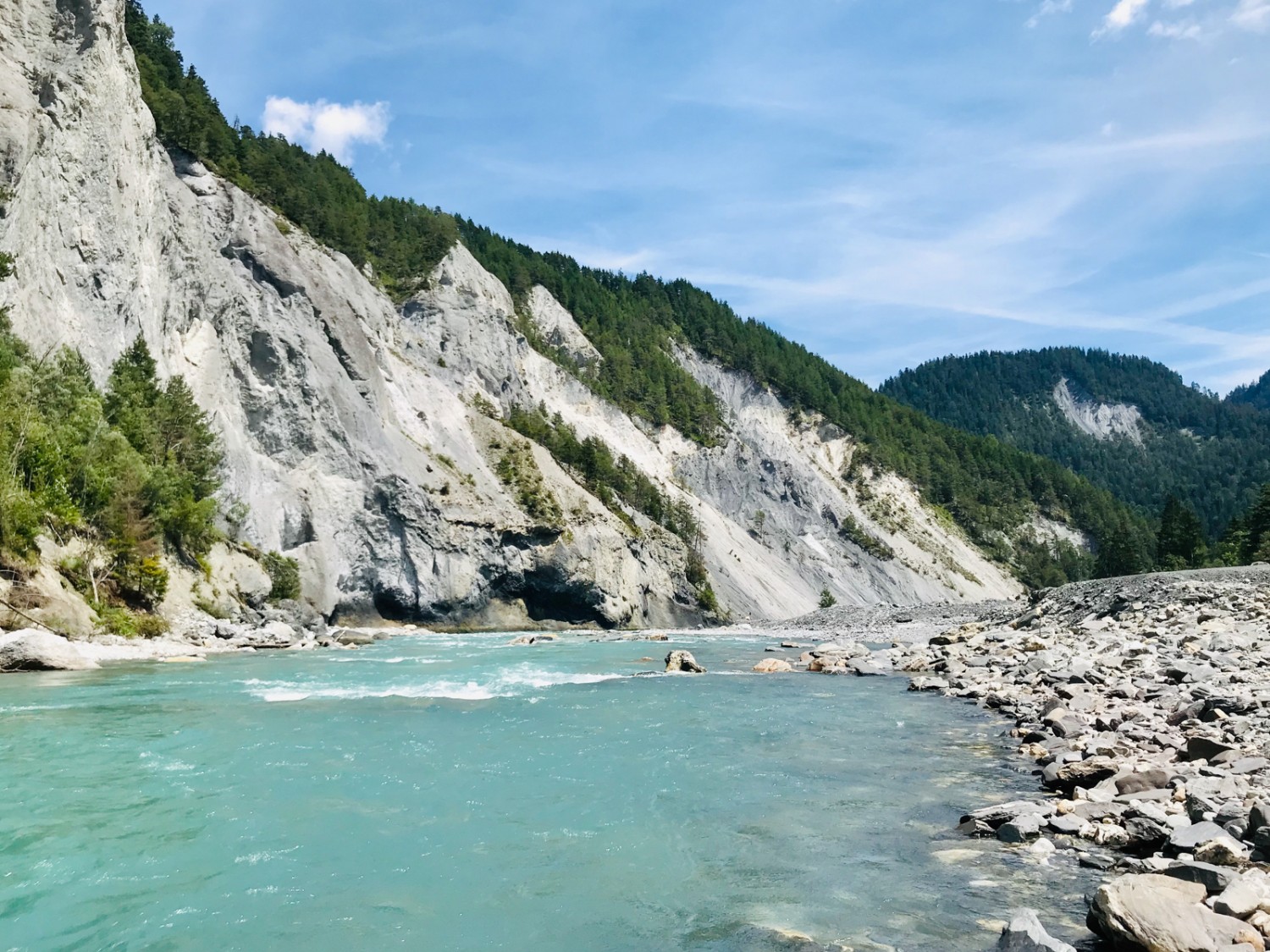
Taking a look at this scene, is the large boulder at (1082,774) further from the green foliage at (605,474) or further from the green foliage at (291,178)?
the green foliage at (291,178)

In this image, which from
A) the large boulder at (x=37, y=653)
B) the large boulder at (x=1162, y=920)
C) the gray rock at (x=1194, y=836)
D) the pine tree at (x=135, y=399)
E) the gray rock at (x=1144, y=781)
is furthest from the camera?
the pine tree at (x=135, y=399)

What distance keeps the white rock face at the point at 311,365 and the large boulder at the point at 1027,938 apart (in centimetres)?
4116

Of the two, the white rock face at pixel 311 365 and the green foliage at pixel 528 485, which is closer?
the white rock face at pixel 311 365

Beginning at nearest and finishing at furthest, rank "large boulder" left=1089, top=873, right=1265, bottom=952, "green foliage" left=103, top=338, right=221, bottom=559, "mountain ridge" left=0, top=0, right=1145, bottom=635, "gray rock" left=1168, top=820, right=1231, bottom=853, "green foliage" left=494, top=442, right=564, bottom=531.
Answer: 1. "large boulder" left=1089, top=873, right=1265, bottom=952
2. "gray rock" left=1168, top=820, right=1231, bottom=853
3. "green foliage" left=103, top=338, right=221, bottom=559
4. "mountain ridge" left=0, top=0, right=1145, bottom=635
5. "green foliage" left=494, top=442, right=564, bottom=531

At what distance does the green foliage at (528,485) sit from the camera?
189ft

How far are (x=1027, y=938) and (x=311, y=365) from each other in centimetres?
5194

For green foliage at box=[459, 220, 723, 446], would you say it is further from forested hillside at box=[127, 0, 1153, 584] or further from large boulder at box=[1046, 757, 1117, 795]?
large boulder at box=[1046, 757, 1117, 795]

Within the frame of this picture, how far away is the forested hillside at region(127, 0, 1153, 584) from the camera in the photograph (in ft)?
207

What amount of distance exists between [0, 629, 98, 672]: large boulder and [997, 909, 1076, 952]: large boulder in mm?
22553

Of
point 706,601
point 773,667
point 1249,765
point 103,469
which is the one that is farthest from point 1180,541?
point 103,469

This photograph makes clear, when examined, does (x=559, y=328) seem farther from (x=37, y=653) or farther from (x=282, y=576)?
(x=37, y=653)

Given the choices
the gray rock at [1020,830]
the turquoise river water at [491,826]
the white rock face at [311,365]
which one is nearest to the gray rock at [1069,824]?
the gray rock at [1020,830]

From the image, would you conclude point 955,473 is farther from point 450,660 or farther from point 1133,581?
point 450,660

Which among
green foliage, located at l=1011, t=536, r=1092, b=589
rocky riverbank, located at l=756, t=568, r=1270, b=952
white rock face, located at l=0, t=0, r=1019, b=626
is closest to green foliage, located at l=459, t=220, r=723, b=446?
white rock face, located at l=0, t=0, r=1019, b=626
